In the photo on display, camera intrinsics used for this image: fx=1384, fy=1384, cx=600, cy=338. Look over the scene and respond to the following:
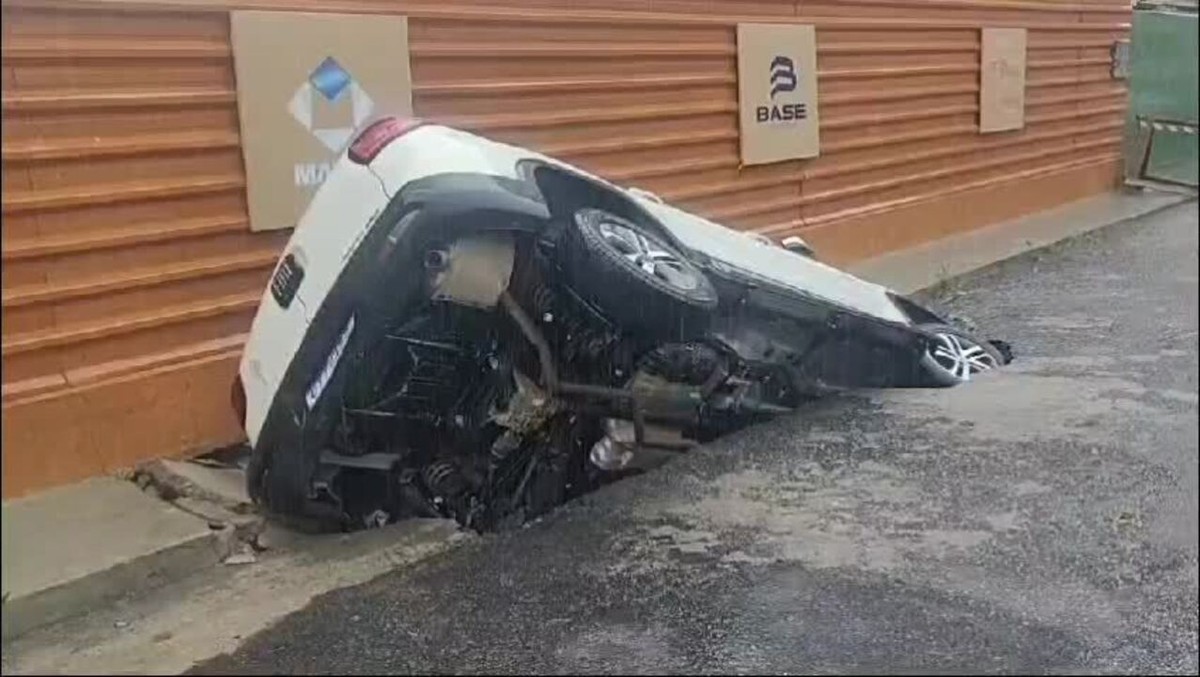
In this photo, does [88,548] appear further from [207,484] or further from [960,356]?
[960,356]

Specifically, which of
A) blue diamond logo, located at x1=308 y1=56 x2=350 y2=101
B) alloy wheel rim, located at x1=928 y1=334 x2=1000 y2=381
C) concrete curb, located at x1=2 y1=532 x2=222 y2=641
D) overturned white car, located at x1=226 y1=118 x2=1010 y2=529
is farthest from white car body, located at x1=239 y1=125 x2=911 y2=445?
concrete curb, located at x1=2 y1=532 x2=222 y2=641

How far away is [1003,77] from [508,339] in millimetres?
1511

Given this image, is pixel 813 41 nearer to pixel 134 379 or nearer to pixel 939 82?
pixel 939 82

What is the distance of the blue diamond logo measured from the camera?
3.42 metres

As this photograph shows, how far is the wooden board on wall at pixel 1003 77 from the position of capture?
3.64 m

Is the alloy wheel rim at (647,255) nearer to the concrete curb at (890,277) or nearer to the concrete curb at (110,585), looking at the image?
the concrete curb at (890,277)

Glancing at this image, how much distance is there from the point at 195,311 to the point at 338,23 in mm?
994

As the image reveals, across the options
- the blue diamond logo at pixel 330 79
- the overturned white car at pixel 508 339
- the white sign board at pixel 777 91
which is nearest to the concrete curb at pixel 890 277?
the overturned white car at pixel 508 339

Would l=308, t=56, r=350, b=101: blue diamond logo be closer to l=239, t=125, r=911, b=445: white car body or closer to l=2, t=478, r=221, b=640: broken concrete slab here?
l=239, t=125, r=911, b=445: white car body

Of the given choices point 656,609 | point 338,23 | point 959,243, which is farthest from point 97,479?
point 959,243

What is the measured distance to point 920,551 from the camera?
255 cm

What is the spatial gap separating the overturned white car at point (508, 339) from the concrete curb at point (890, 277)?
30 cm

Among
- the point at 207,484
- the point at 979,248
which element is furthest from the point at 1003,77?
the point at 207,484

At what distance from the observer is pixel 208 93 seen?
3.96 metres
